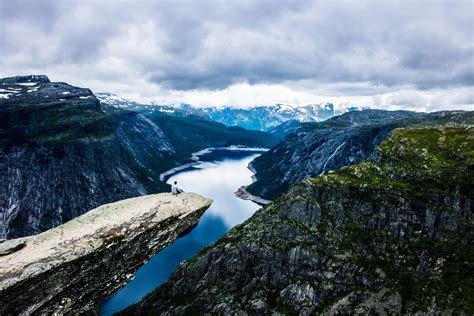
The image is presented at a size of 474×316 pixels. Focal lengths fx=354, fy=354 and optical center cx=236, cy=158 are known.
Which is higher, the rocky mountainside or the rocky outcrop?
the rocky outcrop

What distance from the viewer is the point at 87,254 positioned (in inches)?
853

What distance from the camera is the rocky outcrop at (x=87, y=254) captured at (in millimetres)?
19875

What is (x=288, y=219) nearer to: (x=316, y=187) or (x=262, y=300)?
(x=316, y=187)

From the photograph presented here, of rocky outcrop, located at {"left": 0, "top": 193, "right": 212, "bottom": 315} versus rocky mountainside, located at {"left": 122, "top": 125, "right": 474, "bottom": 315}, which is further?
rocky mountainside, located at {"left": 122, "top": 125, "right": 474, "bottom": 315}

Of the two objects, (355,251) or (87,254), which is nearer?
(87,254)

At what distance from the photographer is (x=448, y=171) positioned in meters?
120

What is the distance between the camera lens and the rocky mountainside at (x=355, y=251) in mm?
103938

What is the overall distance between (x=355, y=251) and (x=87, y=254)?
347ft

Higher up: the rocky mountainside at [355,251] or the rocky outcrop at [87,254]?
the rocky outcrop at [87,254]

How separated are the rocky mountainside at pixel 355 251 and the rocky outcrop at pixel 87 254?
91.2 m

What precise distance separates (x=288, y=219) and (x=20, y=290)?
11094 cm

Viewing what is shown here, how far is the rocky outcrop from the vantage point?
19875mm

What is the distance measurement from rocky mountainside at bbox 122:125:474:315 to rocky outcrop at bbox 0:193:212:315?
91202 mm

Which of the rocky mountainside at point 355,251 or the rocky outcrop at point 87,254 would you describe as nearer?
the rocky outcrop at point 87,254
